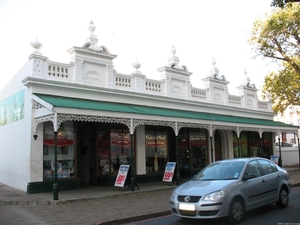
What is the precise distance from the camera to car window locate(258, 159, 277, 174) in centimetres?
876

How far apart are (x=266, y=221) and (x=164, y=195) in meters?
5.81

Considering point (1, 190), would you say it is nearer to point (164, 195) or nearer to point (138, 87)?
point (164, 195)

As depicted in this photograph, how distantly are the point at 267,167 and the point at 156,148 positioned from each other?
8.70 metres

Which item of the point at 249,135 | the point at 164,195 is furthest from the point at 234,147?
the point at 164,195

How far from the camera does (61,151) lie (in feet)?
44.4

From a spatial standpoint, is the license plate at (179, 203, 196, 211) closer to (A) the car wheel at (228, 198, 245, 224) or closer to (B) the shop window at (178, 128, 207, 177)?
(A) the car wheel at (228, 198, 245, 224)

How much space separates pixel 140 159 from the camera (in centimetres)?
1595

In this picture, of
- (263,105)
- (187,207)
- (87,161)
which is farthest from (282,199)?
(263,105)

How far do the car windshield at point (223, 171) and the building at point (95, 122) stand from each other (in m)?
5.06

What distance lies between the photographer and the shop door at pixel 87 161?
1535cm

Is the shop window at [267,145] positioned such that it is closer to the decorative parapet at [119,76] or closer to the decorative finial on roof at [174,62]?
the decorative parapet at [119,76]

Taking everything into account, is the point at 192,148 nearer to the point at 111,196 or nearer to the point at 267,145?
the point at 111,196

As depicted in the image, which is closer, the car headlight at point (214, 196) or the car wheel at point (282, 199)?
the car headlight at point (214, 196)

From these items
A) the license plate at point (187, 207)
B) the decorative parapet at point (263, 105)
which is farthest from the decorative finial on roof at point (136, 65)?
the decorative parapet at point (263, 105)
